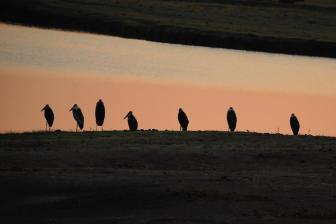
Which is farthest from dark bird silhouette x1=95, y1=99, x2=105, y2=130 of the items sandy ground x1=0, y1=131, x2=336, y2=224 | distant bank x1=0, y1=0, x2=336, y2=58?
distant bank x1=0, y1=0, x2=336, y2=58

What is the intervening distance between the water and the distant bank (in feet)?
7.04

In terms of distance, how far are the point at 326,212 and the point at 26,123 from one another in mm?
18214

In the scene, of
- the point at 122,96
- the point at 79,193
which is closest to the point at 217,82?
the point at 122,96

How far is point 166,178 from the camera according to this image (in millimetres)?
20984

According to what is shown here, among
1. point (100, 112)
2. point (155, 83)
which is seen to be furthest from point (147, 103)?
point (100, 112)

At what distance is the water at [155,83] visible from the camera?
39.5 m

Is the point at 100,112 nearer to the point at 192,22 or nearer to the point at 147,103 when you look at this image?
the point at 147,103

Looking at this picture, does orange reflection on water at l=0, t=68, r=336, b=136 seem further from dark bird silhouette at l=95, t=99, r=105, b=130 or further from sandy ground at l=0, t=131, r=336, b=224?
sandy ground at l=0, t=131, r=336, b=224

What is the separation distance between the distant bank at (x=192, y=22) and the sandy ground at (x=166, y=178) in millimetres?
43134

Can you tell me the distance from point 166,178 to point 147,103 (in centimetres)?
2083

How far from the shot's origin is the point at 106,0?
85938 millimetres

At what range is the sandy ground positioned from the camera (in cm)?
1791

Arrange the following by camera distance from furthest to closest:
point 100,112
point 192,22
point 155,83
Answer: point 192,22 → point 155,83 → point 100,112

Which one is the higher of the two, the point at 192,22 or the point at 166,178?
the point at 192,22
